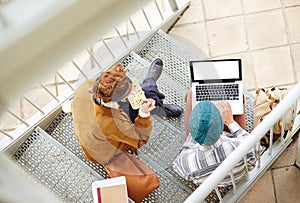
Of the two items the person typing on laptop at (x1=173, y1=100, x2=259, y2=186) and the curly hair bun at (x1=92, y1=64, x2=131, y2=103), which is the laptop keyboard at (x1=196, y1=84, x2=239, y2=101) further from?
the curly hair bun at (x1=92, y1=64, x2=131, y2=103)

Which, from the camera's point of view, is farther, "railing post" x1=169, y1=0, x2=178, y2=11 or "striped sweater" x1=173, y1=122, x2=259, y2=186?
"railing post" x1=169, y1=0, x2=178, y2=11

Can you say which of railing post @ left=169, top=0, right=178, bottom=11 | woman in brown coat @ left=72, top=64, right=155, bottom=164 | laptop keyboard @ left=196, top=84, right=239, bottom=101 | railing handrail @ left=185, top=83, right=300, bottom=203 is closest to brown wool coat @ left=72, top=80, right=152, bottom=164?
woman in brown coat @ left=72, top=64, right=155, bottom=164

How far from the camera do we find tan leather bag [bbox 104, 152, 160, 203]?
2.29 meters

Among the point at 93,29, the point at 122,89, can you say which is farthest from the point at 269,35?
the point at 93,29

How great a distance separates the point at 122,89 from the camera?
6.38 ft

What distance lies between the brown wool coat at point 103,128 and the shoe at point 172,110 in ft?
0.76

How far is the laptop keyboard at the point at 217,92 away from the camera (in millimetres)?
2434

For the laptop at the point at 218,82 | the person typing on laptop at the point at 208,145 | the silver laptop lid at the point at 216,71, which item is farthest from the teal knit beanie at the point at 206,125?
the silver laptop lid at the point at 216,71

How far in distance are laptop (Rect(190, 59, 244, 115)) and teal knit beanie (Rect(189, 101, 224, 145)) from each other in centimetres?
41

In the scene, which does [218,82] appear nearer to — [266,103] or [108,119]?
[266,103]

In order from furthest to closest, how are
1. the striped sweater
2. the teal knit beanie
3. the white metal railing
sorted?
the white metal railing
the striped sweater
the teal knit beanie

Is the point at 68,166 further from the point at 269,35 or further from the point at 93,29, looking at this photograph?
the point at 93,29

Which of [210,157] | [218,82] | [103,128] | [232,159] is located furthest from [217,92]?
[232,159]

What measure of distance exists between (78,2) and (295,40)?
2584 mm
